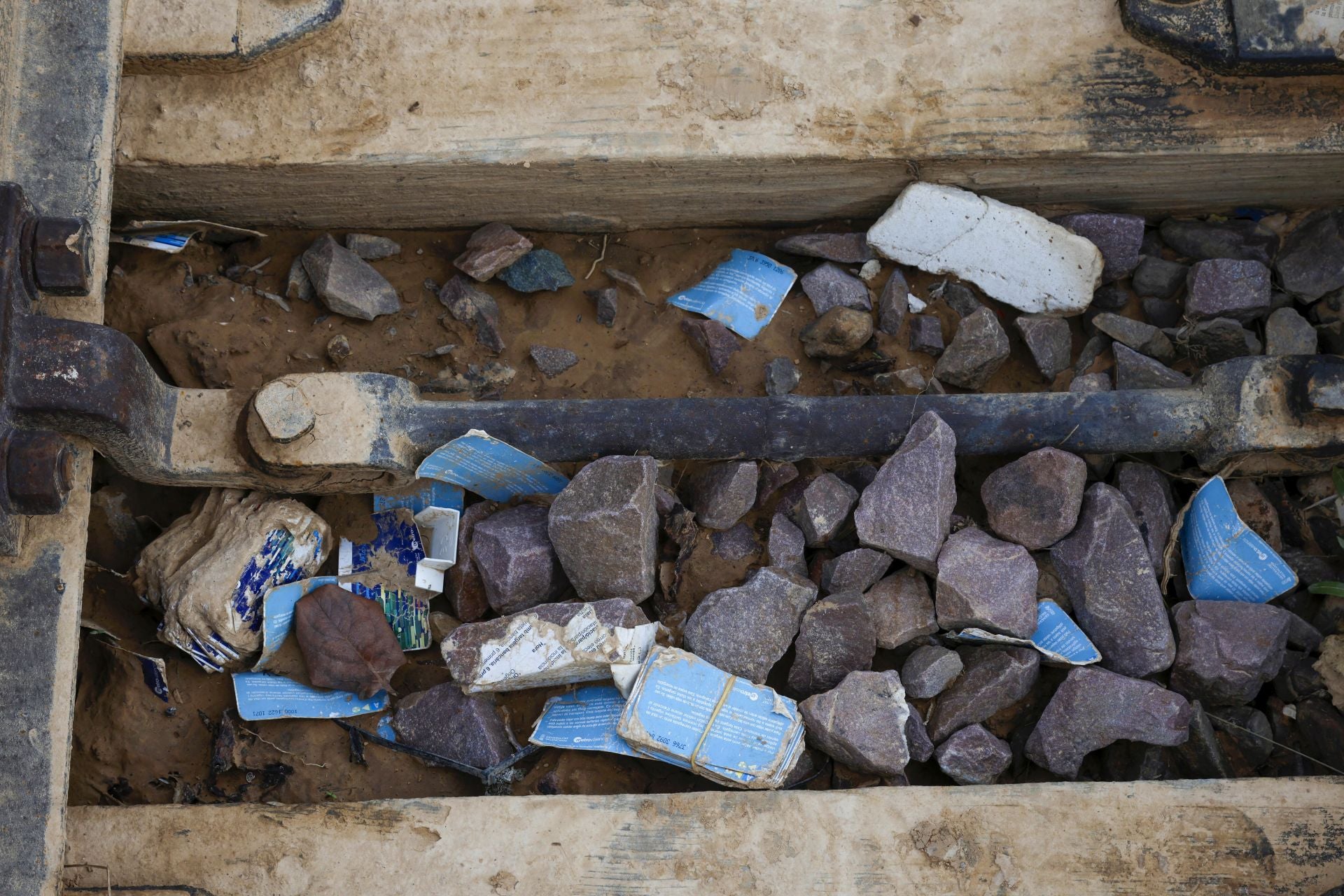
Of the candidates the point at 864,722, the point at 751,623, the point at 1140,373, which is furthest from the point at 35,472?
the point at 1140,373

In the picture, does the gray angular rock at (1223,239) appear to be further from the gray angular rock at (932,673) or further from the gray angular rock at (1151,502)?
the gray angular rock at (932,673)

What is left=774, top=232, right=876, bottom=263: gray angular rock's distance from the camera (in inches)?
111

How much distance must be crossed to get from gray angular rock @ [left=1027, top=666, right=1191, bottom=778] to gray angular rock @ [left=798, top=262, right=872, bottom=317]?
1.10 m

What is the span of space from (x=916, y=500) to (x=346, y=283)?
1.52 m

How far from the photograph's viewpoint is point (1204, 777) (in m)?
2.28

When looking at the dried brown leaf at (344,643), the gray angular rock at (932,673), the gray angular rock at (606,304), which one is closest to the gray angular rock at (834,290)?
the gray angular rock at (606,304)

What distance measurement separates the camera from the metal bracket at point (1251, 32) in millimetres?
2408

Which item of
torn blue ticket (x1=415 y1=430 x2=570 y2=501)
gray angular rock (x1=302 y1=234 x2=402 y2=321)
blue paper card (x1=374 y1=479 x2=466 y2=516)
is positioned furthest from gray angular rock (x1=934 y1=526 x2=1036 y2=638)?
gray angular rock (x1=302 y1=234 x2=402 y2=321)

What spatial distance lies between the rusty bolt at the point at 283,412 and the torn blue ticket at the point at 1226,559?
2.00m

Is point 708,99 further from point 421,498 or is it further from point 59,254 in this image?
point 59,254

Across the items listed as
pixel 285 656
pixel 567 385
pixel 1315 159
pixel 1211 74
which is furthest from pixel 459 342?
pixel 1315 159

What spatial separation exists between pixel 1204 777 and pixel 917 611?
679mm

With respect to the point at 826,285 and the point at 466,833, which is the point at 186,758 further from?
the point at 826,285

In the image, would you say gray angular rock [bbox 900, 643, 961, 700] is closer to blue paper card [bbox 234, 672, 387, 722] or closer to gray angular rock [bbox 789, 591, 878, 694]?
gray angular rock [bbox 789, 591, 878, 694]
